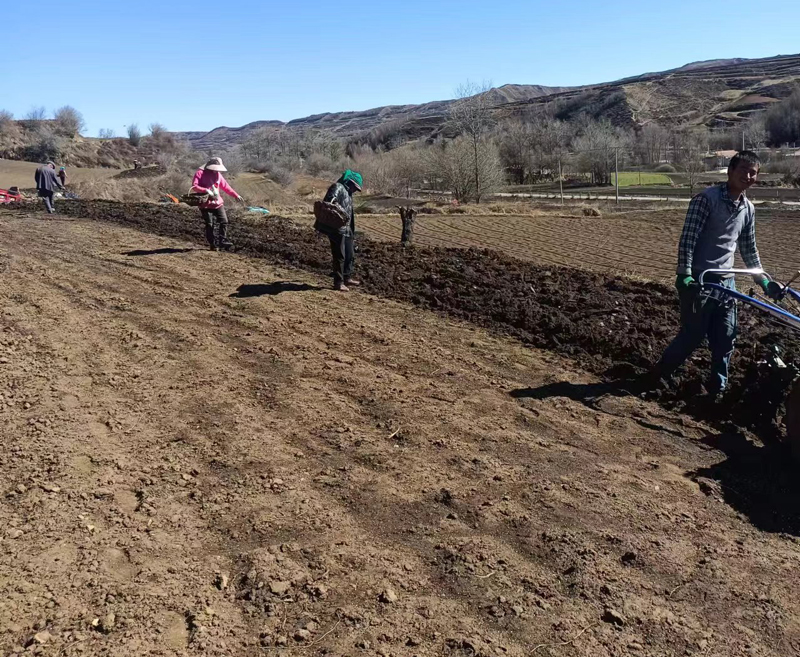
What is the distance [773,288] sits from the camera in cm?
435

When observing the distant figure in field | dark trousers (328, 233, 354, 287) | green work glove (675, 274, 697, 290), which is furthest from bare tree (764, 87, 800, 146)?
green work glove (675, 274, 697, 290)

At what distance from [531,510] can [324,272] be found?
679cm

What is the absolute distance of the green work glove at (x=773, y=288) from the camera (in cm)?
428

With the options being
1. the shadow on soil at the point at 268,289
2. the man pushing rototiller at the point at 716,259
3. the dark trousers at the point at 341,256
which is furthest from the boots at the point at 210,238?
the man pushing rototiller at the point at 716,259

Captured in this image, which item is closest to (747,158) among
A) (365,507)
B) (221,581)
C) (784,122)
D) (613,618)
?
(613,618)

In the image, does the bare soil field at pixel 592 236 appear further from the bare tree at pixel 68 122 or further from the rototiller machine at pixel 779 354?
the bare tree at pixel 68 122

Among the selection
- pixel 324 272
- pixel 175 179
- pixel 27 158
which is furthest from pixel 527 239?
pixel 27 158

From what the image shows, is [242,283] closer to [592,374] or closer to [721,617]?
[592,374]

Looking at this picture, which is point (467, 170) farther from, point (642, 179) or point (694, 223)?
point (694, 223)

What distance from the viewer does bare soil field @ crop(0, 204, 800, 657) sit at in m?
2.65

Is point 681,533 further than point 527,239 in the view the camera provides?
No

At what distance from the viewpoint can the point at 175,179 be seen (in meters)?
39.8

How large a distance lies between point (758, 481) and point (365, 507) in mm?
2537

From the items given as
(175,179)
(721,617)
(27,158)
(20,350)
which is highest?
(27,158)
